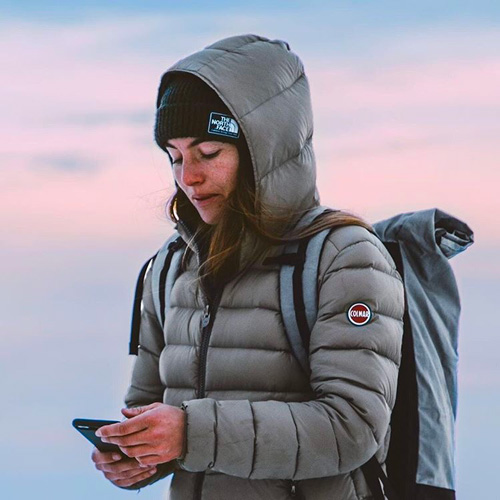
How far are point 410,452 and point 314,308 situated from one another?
0.42m

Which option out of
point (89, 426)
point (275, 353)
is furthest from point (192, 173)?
point (89, 426)

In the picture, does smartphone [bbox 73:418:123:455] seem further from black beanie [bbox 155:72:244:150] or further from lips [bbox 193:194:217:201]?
black beanie [bbox 155:72:244:150]

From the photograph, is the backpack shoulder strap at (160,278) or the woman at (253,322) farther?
the backpack shoulder strap at (160,278)

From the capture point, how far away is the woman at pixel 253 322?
2164mm

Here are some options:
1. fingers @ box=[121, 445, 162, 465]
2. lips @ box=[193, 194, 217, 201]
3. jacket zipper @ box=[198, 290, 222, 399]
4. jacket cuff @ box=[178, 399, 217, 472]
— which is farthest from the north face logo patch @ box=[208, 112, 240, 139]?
fingers @ box=[121, 445, 162, 465]

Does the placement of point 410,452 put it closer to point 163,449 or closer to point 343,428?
point 343,428

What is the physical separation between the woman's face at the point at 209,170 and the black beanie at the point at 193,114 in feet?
0.07

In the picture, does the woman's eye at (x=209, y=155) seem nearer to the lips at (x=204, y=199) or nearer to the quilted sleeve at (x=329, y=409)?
the lips at (x=204, y=199)

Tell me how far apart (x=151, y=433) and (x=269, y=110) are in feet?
2.76

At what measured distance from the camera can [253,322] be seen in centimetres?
231

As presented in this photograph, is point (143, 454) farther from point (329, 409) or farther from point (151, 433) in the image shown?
point (329, 409)

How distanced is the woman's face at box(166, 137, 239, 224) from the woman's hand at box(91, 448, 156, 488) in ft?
2.06

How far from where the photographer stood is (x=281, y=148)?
7.96 feet

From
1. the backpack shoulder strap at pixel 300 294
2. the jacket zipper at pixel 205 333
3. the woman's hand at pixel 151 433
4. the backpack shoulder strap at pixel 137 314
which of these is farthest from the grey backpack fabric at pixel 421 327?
the backpack shoulder strap at pixel 137 314
